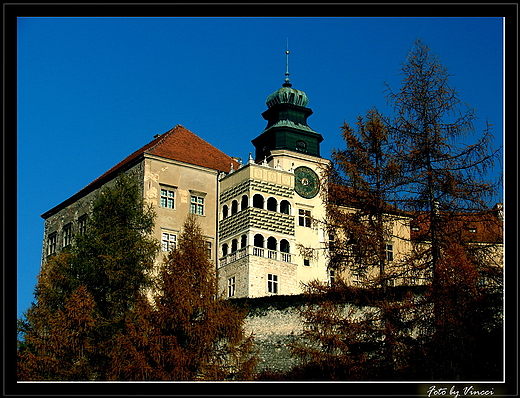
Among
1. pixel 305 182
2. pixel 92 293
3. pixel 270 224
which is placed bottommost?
pixel 92 293

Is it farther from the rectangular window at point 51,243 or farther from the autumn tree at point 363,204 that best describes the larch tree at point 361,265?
the rectangular window at point 51,243

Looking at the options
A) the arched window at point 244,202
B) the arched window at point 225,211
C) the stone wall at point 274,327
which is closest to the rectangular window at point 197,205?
the arched window at point 225,211

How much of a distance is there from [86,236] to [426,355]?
62.4ft

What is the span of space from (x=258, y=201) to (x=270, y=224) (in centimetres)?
143

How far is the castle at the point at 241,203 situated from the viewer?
38047mm

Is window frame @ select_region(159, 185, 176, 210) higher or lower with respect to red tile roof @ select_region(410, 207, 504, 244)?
higher

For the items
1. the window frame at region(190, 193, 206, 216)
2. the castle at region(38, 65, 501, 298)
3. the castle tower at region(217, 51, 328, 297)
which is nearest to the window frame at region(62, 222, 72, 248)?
the castle at region(38, 65, 501, 298)

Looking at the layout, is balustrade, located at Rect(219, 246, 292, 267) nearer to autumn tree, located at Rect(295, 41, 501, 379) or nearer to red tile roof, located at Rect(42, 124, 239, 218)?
red tile roof, located at Rect(42, 124, 239, 218)

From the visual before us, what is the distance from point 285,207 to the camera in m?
40.3

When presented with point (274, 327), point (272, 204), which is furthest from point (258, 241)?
point (274, 327)

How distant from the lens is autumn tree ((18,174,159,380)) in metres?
26.8

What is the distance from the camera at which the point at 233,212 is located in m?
39.8

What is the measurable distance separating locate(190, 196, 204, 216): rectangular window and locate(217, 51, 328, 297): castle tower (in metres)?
1.12

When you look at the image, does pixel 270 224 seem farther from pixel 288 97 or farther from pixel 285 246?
pixel 288 97
